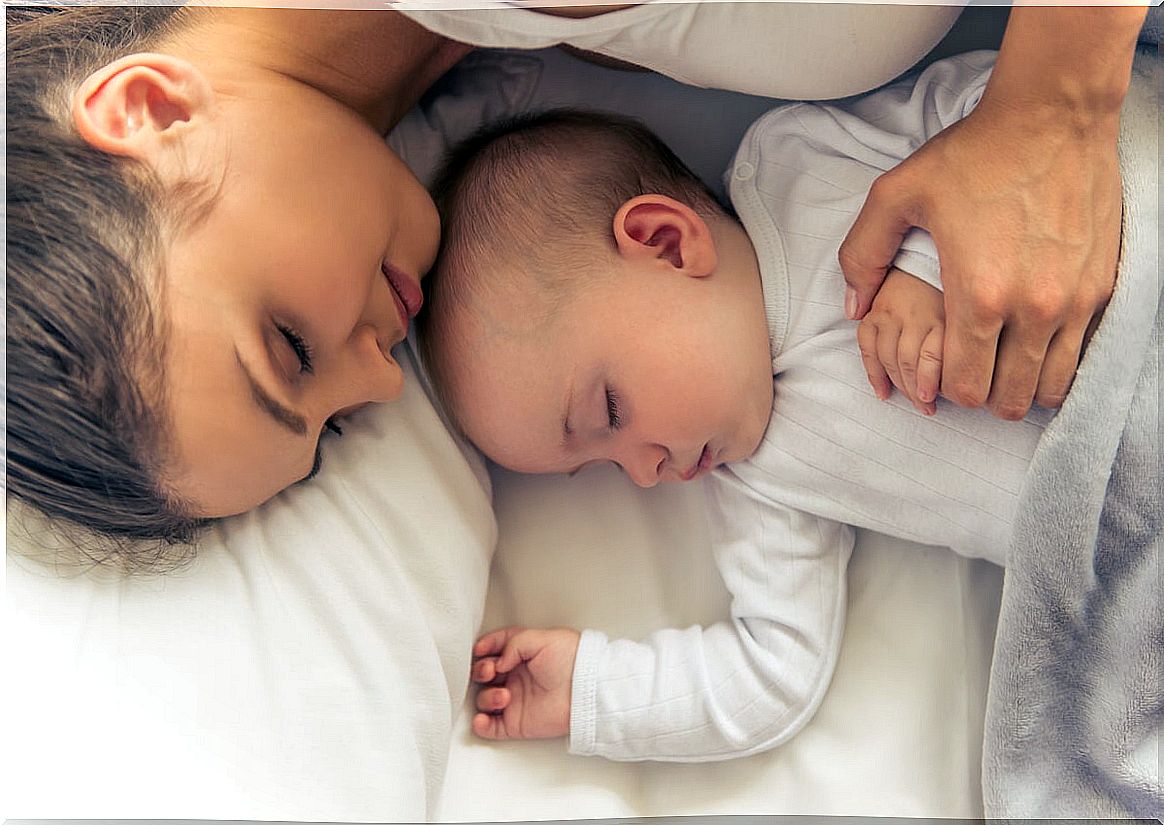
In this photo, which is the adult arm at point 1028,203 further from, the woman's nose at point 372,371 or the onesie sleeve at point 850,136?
the woman's nose at point 372,371

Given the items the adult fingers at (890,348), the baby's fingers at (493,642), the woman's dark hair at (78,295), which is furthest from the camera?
the baby's fingers at (493,642)

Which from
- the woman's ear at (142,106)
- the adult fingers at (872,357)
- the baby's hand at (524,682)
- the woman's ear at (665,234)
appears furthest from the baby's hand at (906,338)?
the woman's ear at (142,106)

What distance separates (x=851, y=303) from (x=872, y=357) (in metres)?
0.04

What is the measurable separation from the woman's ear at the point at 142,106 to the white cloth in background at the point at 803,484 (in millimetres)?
396

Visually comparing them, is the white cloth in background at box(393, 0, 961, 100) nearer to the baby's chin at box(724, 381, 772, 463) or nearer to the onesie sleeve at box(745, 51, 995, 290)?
the onesie sleeve at box(745, 51, 995, 290)

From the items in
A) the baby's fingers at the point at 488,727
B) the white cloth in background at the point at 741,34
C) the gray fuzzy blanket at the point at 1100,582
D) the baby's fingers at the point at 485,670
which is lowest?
the baby's fingers at the point at 488,727

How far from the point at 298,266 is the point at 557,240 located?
186 mm

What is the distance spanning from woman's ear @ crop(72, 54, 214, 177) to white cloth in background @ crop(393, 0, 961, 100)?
0.14 m

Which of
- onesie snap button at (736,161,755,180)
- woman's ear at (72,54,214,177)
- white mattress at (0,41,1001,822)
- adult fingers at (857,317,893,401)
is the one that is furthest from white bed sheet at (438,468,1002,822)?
woman's ear at (72,54,214,177)

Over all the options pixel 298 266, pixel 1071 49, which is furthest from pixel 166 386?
pixel 1071 49

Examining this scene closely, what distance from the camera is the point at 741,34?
68 centimetres

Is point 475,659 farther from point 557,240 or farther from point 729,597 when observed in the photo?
point 557,240

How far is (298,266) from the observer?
67 centimetres

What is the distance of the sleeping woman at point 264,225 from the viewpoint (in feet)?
2.10
